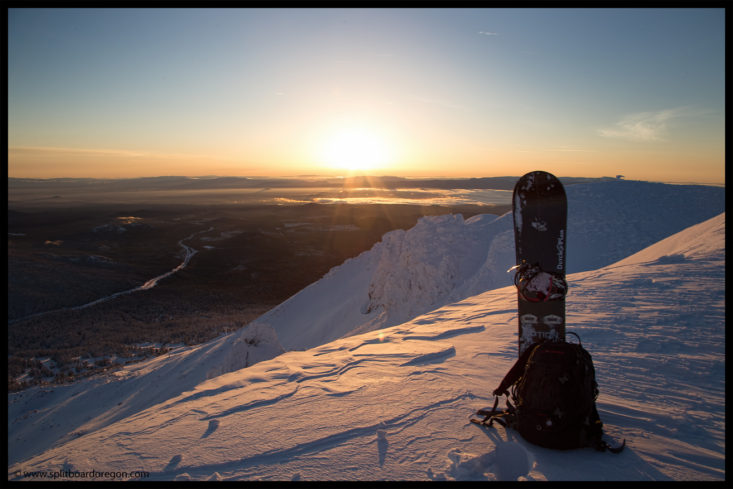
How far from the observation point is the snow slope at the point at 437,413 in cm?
274

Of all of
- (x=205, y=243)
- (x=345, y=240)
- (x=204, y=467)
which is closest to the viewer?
(x=204, y=467)

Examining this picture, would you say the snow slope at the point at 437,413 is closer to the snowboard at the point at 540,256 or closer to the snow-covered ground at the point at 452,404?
the snow-covered ground at the point at 452,404

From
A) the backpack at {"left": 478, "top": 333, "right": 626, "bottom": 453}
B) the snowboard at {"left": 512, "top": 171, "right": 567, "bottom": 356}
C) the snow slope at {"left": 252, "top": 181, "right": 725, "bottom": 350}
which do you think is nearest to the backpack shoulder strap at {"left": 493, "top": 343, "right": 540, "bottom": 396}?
the backpack at {"left": 478, "top": 333, "right": 626, "bottom": 453}

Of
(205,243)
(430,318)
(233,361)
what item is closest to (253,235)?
(205,243)

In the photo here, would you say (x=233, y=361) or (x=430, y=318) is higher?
(x=430, y=318)

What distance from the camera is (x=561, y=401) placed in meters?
2.71

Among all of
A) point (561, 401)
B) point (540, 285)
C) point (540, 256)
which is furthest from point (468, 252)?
point (561, 401)

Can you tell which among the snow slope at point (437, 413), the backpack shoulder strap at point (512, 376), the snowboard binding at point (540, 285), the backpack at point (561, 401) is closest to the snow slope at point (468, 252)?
the snow slope at point (437, 413)

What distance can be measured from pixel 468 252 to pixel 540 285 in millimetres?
17217

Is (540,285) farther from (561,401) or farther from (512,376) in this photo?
(561,401)

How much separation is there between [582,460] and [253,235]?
95.6 meters

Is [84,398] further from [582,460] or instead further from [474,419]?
[582,460]

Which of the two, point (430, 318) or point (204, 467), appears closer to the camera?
point (204, 467)
